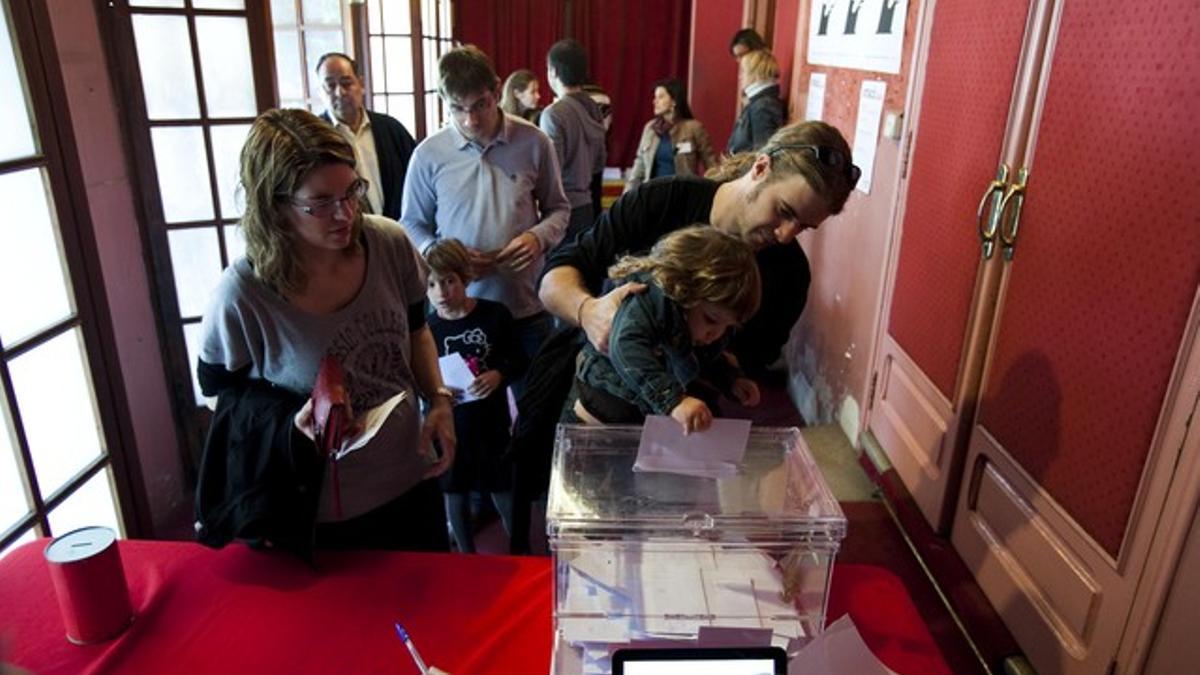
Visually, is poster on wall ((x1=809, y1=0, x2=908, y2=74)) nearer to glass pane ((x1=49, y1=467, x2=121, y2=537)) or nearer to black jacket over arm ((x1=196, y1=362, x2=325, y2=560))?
black jacket over arm ((x1=196, y1=362, x2=325, y2=560))

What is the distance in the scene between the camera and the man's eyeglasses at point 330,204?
Answer: 1213 mm

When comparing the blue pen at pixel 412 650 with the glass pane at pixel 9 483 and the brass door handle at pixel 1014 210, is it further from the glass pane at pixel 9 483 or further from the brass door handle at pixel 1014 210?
the brass door handle at pixel 1014 210

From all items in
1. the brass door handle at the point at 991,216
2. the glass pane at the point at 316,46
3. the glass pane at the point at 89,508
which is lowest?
the glass pane at the point at 89,508

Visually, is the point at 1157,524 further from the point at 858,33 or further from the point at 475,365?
the point at 858,33

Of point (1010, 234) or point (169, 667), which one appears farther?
point (1010, 234)

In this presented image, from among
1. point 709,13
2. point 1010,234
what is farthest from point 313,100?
point 1010,234

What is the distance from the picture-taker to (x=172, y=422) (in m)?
2.59

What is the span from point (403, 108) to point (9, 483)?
3374 millimetres

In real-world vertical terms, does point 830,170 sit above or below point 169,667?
above

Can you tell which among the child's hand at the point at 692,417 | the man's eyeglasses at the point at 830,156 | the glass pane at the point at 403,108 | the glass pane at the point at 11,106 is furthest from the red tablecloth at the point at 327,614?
the glass pane at the point at 403,108

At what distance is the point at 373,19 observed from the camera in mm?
4285

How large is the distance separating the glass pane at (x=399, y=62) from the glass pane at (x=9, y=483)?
3272mm

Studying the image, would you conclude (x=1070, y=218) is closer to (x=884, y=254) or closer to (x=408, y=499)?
(x=884, y=254)

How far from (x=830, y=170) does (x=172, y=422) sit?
7.45 feet
